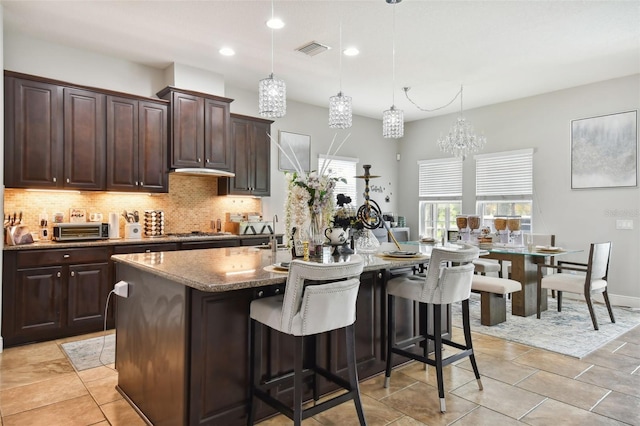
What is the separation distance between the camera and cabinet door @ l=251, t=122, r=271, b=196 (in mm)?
5758

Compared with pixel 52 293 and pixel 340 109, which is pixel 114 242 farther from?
pixel 340 109

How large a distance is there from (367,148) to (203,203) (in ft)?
11.3

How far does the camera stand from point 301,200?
2734 millimetres

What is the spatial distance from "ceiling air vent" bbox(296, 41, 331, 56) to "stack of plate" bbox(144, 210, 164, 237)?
2.59 meters

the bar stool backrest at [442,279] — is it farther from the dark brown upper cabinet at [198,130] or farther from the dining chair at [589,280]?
the dark brown upper cabinet at [198,130]

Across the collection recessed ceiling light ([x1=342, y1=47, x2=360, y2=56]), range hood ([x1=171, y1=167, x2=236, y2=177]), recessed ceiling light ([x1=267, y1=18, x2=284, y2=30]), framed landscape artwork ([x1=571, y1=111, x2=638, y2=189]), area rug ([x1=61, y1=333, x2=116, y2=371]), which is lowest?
area rug ([x1=61, y1=333, x2=116, y2=371])

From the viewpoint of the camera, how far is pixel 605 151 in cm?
548

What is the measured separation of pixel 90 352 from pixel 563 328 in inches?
185

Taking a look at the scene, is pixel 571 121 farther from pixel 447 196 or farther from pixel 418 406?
pixel 418 406

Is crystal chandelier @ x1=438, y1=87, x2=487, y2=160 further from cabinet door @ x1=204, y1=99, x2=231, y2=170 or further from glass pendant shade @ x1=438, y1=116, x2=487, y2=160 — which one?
cabinet door @ x1=204, y1=99, x2=231, y2=170

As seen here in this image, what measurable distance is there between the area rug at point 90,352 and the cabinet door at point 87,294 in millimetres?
224

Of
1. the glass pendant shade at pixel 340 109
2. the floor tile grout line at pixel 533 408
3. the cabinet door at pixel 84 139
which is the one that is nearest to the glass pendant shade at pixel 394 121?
the glass pendant shade at pixel 340 109

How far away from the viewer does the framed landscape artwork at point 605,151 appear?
528 cm

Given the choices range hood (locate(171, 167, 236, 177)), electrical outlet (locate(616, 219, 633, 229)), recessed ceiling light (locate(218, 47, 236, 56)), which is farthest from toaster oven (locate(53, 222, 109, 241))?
electrical outlet (locate(616, 219, 633, 229))
